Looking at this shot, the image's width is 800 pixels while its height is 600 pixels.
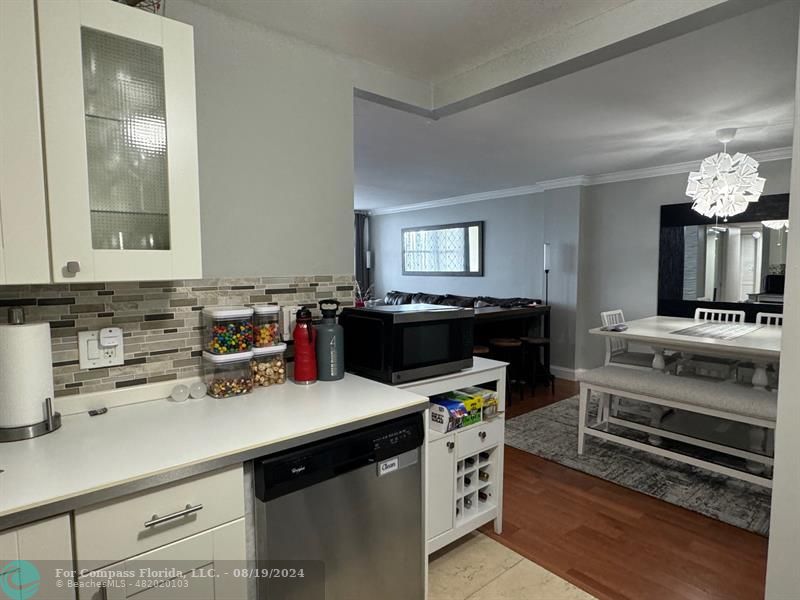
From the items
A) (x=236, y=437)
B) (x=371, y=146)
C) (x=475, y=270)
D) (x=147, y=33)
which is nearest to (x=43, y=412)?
(x=236, y=437)

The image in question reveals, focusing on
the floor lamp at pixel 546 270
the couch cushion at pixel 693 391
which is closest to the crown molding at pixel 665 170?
the floor lamp at pixel 546 270

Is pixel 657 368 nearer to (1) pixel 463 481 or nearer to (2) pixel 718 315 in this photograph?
(2) pixel 718 315

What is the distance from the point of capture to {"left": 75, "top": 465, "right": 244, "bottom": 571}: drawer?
3.29 ft

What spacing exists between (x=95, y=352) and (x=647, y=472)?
3.19 m

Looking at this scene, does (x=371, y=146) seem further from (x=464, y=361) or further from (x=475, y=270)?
(x=475, y=270)

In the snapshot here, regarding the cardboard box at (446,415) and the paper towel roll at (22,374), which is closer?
the paper towel roll at (22,374)

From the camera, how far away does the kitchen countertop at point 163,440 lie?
0.98 metres

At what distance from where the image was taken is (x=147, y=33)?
1313mm

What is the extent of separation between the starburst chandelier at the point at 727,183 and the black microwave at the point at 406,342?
236cm

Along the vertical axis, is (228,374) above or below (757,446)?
above

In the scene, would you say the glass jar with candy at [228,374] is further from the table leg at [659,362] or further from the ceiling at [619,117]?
the table leg at [659,362]

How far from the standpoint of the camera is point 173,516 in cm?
109

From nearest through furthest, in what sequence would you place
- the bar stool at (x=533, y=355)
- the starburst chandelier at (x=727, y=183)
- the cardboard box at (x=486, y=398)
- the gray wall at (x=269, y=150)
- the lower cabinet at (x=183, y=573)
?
the lower cabinet at (x=183, y=573)
the gray wall at (x=269, y=150)
the cardboard box at (x=486, y=398)
the starburst chandelier at (x=727, y=183)
the bar stool at (x=533, y=355)

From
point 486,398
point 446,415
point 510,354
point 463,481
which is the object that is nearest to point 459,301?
point 510,354
